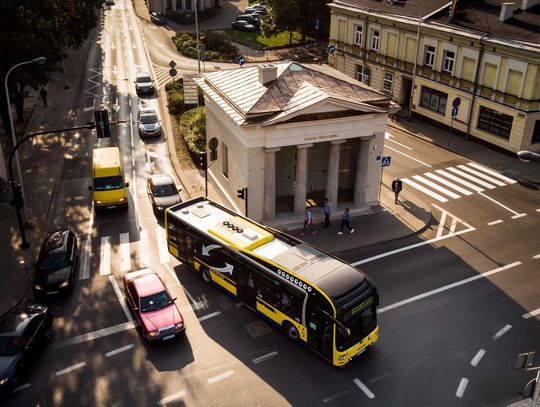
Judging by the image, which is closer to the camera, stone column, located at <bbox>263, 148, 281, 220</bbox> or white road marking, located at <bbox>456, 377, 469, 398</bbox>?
white road marking, located at <bbox>456, 377, 469, 398</bbox>

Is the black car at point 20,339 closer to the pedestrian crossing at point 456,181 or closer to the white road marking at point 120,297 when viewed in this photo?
the white road marking at point 120,297

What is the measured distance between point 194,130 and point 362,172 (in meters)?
17.0

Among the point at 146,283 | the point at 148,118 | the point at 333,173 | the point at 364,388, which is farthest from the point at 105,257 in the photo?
the point at 148,118

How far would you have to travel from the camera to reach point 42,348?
23.3 m

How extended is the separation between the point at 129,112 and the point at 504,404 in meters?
43.6

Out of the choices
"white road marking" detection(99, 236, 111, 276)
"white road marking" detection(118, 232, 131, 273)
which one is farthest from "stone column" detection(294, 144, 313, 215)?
"white road marking" detection(99, 236, 111, 276)

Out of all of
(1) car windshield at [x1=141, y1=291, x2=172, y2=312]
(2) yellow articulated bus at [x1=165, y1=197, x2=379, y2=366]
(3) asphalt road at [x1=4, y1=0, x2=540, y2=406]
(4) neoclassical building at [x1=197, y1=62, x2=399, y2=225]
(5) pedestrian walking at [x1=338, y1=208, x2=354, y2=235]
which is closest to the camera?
(3) asphalt road at [x1=4, y1=0, x2=540, y2=406]

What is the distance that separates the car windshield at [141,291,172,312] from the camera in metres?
24.0

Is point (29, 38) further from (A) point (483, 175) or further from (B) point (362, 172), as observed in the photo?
(A) point (483, 175)

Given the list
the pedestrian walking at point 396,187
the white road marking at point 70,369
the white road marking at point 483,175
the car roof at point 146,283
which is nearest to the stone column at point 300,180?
the pedestrian walking at point 396,187

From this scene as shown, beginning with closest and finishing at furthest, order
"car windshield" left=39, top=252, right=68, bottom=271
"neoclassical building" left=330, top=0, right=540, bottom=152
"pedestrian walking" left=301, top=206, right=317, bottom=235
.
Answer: "car windshield" left=39, top=252, right=68, bottom=271, "pedestrian walking" left=301, top=206, right=317, bottom=235, "neoclassical building" left=330, top=0, right=540, bottom=152

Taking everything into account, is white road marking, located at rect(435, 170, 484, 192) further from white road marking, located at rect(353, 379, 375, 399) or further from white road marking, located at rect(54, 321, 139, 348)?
white road marking, located at rect(54, 321, 139, 348)

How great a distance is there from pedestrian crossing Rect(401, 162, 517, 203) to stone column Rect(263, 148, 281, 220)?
1251 centimetres

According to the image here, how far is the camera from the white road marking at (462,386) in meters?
21.0
